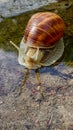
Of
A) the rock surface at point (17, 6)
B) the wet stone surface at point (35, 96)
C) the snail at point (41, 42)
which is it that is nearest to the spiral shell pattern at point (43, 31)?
the snail at point (41, 42)

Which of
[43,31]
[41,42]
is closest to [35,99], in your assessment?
[41,42]

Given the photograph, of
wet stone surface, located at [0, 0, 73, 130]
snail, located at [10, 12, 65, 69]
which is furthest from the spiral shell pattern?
wet stone surface, located at [0, 0, 73, 130]

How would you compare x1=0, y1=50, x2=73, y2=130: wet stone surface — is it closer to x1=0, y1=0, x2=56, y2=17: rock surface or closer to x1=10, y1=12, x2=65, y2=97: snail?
x1=10, y1=12, x2=65, y2=97: snail

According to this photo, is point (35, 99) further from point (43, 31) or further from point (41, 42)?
point (43, 31)

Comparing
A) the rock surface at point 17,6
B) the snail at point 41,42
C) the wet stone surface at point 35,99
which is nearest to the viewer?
the wet stone surface at point 35,99

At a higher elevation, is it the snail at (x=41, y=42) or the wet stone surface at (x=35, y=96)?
the snail at (x=41, y=42)

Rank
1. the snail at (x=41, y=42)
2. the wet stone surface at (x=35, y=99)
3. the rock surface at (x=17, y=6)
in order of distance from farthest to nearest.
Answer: the rock surface at (x=17, y=6) → the snail at (x=41, y=42) → the wet stone surface at (x=35, y=99)

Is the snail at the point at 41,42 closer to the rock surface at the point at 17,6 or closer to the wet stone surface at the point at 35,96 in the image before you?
the wet stone surface at the point at 35,96

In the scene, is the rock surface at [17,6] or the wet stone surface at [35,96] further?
the rock surface at [17,6]
